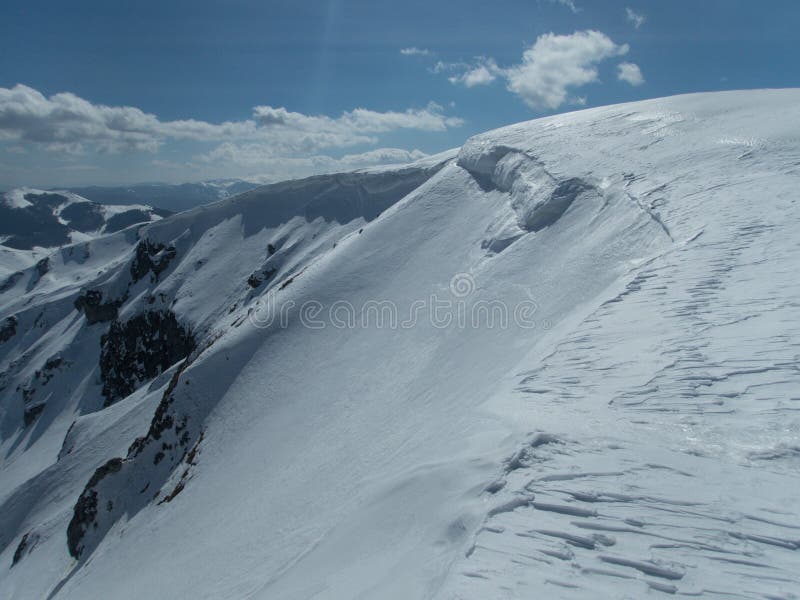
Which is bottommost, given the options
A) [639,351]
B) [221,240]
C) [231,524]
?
[231,524]

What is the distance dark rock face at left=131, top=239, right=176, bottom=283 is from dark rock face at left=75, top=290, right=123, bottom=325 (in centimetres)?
480

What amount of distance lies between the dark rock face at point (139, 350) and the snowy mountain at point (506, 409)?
13818 mm

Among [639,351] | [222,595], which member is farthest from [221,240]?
[639,351]

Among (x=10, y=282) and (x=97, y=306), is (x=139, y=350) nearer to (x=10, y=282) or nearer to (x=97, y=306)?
(x=97, y=306)

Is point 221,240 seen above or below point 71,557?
above

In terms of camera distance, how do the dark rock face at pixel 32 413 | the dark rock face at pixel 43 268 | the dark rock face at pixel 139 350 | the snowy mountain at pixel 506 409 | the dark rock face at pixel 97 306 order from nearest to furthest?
the snowy mountain at pixel 506 409
the dark rock face at pixel 139 350
the dark rock face at pixel 32 413
the dark rock face at pixel 97 306
the dark rock face at pixel 43 268

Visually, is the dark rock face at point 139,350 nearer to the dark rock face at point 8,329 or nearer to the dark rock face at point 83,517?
the dark rock face at point 83,517

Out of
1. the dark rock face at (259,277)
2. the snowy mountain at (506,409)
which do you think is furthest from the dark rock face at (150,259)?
the snowy mountain at (506,409)

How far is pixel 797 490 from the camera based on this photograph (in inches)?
160

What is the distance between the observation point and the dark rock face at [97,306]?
66938 mm

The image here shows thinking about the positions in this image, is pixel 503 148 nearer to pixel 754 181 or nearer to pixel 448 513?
pixel 754 181

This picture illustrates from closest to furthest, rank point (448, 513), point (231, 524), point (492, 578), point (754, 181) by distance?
1. point (492, 578)
2. point (448, 513)
3. point (754, 181)
4. point (231, 524)

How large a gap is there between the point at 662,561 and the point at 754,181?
13.4 m

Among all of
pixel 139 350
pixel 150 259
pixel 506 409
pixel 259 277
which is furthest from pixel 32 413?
pixel 506 409
